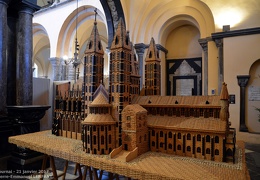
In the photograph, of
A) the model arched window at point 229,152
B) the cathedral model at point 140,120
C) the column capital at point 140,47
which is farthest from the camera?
the column capital at point 140,47

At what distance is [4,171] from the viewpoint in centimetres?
462

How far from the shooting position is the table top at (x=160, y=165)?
7.24ft

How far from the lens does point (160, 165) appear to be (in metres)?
2.48

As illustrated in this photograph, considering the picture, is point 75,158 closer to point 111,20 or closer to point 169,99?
point 169,99

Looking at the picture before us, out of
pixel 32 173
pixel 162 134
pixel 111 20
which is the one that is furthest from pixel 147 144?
pixel 111 20

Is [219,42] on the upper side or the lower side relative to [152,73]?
upper

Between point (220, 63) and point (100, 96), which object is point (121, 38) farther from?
point (220, 63)

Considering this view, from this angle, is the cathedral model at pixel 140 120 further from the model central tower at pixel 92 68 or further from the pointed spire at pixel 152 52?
the pointed spire at pixel 152 52

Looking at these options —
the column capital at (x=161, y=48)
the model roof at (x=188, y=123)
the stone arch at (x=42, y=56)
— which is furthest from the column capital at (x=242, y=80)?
the stone arch at (x=42, y=56)

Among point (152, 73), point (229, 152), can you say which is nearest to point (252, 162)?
point (229, 152)

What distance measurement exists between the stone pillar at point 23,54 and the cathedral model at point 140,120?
8.68 feet

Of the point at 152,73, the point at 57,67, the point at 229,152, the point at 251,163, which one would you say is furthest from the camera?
the point at 57,67

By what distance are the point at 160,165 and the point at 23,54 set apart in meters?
4.90

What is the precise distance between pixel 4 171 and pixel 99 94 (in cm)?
353
